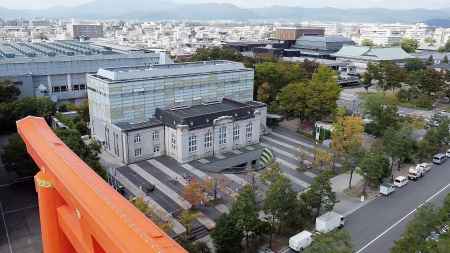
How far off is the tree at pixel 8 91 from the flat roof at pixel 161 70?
52.6 feet

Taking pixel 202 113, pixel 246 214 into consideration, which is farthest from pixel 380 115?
pixel 246 214

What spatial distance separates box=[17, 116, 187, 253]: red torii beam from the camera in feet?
26.6

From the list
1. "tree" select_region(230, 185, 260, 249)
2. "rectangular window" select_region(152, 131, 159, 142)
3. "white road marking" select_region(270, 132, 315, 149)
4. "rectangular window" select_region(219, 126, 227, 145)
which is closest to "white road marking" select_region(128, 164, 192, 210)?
"rectangular window" select_region(152, 131, 159, 142)

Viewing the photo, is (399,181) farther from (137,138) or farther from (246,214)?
(137,138)

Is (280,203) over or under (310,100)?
under

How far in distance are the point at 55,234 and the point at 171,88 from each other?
25.7 m

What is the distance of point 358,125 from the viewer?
35.0 metres

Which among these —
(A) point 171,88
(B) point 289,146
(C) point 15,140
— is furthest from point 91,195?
(B) point 289,146

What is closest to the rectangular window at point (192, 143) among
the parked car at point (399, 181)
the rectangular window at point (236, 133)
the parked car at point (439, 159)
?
the rectangular window at point (236, 133)

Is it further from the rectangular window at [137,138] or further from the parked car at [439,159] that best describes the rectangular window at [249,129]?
the parked car at [439,159]

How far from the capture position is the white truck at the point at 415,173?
3189cm

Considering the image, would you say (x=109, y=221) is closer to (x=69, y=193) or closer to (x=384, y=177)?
(x=69, y=193)

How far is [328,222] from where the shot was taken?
913 inches

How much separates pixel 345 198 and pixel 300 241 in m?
8.56
